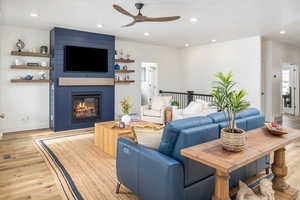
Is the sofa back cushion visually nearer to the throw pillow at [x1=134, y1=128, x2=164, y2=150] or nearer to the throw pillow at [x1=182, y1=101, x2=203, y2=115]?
the throw pillow at [x1=134, y1=128, x2=164, y2=150]

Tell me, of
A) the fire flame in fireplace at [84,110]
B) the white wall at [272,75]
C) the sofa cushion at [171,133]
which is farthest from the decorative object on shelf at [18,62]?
the white wall at [272,75]

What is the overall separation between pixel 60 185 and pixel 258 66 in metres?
5.96

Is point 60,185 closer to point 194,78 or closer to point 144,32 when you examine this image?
point 144,32

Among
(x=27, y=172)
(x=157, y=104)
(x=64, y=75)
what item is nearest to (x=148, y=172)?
(x=27, y=172)

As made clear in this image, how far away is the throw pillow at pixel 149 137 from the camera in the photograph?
2.08 m

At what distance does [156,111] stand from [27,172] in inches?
138

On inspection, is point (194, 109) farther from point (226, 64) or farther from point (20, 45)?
point (20, 45)

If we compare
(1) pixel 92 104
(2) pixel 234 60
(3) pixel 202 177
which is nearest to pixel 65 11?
(1) pixel 92 104

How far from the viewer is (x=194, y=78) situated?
26.6 feet

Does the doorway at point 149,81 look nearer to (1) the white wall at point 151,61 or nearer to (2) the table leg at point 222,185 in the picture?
(1) the white wall at point 151,61

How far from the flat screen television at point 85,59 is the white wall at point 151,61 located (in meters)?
1.10

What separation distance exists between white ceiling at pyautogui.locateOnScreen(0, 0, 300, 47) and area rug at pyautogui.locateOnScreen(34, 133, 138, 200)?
2711mm

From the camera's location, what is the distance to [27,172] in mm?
2975

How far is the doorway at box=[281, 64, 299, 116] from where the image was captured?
26.3 ft
